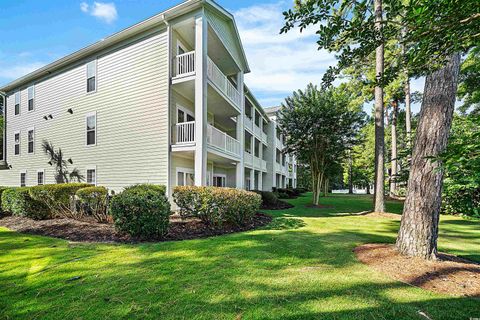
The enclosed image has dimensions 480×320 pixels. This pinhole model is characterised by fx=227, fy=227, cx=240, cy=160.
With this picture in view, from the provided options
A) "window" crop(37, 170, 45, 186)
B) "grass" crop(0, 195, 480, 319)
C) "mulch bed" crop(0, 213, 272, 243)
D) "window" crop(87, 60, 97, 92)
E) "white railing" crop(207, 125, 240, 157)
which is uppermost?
"window" crop(87, 60, 97, 92)

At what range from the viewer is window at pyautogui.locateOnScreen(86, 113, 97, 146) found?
12953 millimetres

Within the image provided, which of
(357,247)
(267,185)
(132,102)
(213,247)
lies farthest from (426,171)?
(267,185)

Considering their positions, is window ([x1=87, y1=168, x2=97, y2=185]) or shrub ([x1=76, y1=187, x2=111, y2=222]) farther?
window ([x1=87, y1=168, x2=97, y2=185])

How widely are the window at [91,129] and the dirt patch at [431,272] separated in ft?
45.9

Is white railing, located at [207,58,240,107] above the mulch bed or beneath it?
above

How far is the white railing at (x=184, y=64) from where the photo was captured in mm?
10547

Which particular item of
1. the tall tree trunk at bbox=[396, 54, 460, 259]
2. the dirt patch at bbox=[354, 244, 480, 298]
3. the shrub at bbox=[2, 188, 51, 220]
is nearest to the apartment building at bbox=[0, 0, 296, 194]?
the shrub at bbox=[2, 188, 51, 220]

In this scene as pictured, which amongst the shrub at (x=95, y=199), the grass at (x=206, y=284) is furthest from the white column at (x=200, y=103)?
the grass at (x=206, y=284)

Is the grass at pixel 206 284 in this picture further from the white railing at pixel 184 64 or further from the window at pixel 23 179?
the window at pixel 23 179

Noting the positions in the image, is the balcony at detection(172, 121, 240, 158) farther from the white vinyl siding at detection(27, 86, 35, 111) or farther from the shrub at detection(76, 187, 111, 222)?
the white vinyl siding at detection(27, 86, 35, 111)

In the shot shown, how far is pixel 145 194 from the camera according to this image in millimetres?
6785

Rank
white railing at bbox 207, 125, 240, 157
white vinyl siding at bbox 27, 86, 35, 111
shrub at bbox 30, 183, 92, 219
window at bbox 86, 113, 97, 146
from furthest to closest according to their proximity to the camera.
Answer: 1. white vinyl siding at bbox 27, 86, 35, 111
2. window at bbox 86, 113, 97, 146
3. white railing at bbox 207, 125, 240, 157
4. shrub at bbox 30, 183, 92, 219

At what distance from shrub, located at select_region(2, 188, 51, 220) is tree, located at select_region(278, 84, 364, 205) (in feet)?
49.9

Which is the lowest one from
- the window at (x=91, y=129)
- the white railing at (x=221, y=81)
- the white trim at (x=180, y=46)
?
the window at (x=91, y=129)
